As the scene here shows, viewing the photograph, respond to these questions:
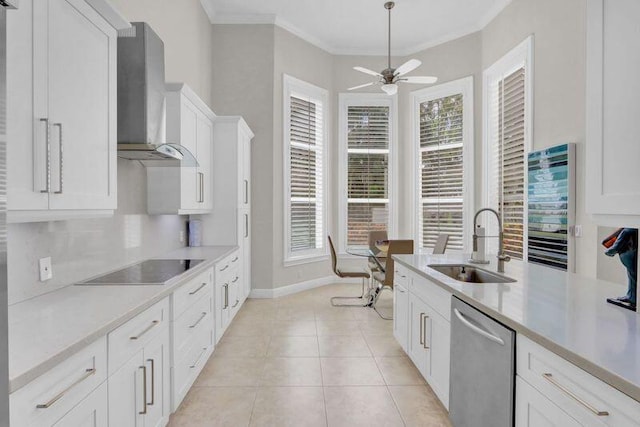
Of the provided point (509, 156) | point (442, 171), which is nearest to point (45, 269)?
point (509, 156)

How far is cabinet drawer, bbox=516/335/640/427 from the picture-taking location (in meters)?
0.99

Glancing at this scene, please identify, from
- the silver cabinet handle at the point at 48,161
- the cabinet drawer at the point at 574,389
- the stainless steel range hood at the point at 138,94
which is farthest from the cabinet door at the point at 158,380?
the cabinet drawer at the point at 574,389

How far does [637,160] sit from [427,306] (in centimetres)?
154

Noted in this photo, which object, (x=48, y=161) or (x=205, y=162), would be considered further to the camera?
(x=205, y=162)

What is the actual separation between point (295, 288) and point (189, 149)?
116 inches

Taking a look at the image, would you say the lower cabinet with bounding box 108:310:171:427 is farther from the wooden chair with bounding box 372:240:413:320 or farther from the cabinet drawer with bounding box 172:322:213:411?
the wooden chair with bounding box 372:240:413:320

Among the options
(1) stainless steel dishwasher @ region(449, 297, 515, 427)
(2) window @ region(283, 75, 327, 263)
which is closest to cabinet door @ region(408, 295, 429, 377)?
(1) stainless steel dishwasher @ region(449, 297, 515, 427)

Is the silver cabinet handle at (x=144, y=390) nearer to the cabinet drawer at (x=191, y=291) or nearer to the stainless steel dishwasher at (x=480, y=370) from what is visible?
the cabinet drawer at (x=191, y=291)

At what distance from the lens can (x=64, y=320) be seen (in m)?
1.44

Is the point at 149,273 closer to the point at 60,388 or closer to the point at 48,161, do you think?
the point at 48,161

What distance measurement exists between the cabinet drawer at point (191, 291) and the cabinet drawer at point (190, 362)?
0.90 ft

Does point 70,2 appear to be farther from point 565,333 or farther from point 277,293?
point 277,293

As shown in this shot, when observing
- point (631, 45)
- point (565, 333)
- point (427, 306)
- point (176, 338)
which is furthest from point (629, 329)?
point (176, 338)

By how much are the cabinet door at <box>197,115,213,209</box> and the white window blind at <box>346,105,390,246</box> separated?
9.05ft
